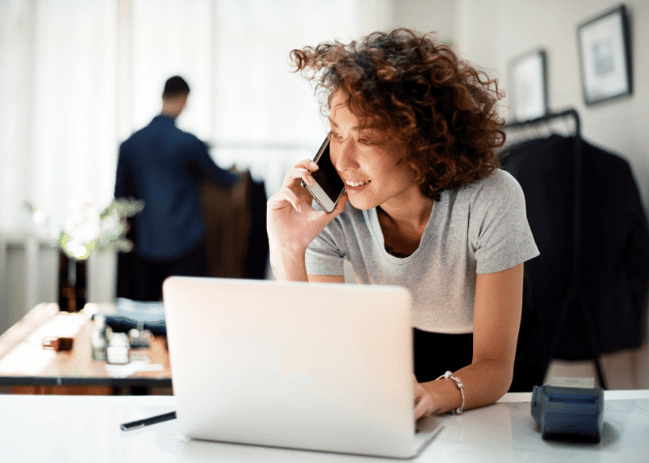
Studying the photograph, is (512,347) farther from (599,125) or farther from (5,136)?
(5,136)

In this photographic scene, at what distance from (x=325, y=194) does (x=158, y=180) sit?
5.65ft

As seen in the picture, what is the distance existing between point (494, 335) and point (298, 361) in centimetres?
47

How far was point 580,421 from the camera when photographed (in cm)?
69

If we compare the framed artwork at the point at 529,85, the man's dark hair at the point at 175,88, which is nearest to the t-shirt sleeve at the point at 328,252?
the framed artwork at the point at 529,85

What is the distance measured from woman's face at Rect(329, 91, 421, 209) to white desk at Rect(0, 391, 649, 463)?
0.45 metres

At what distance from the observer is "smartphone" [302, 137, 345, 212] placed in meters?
1.15

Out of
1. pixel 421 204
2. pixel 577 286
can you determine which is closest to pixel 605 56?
pixel 577 286

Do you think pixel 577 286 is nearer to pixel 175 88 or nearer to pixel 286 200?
pixel 286 200

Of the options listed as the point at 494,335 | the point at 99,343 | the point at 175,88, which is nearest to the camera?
the point at 494,335

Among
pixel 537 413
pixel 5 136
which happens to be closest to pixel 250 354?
pixel 537 413

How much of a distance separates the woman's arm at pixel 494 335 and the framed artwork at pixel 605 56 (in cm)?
143

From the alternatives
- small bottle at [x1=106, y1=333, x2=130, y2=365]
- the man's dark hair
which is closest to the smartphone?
small bottle at [x1=106, y1=333, x2=130, y2=365]

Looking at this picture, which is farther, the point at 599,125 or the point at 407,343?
the point at 599,125

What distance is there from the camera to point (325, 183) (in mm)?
1178
